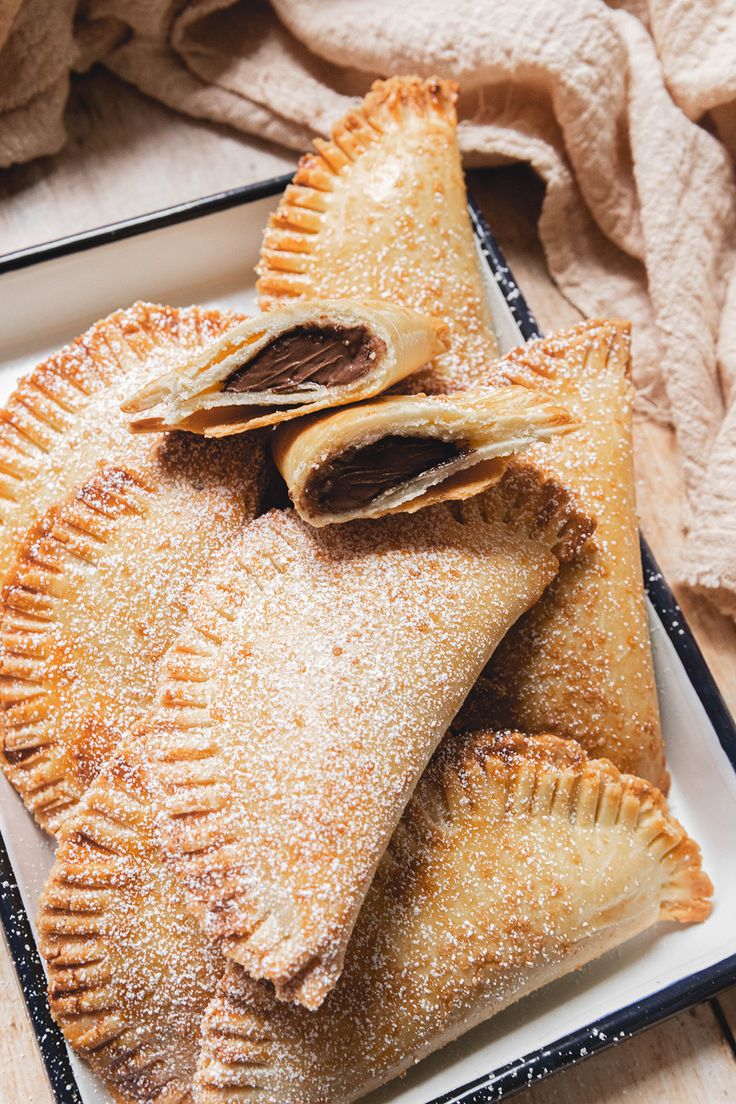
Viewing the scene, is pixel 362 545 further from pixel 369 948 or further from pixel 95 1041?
pixel 95 1041

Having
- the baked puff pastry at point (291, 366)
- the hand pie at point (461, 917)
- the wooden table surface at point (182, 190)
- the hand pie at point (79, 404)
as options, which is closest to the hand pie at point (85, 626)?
the hand pie at point (79, 404)

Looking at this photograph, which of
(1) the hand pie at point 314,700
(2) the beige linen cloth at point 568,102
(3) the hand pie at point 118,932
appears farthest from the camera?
(2) the beige linen cloth at point 568,102

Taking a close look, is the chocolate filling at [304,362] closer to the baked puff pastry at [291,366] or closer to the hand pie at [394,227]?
the baked puff pastry at [291,366]

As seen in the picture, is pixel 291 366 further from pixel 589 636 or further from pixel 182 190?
pixel 182 190

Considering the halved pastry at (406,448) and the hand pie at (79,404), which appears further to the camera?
the hand pie at (79,404)

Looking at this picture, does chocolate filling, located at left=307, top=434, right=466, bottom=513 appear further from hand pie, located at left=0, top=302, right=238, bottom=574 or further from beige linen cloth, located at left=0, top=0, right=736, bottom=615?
beige linen cloth, located at left=0, top=0, right=736, bottom=615

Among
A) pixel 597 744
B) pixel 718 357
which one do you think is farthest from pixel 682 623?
pixel 718 357

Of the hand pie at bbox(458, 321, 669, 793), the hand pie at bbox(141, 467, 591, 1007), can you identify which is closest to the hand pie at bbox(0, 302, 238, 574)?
the hand pie at bbox(141, 467, 591, 1007)
